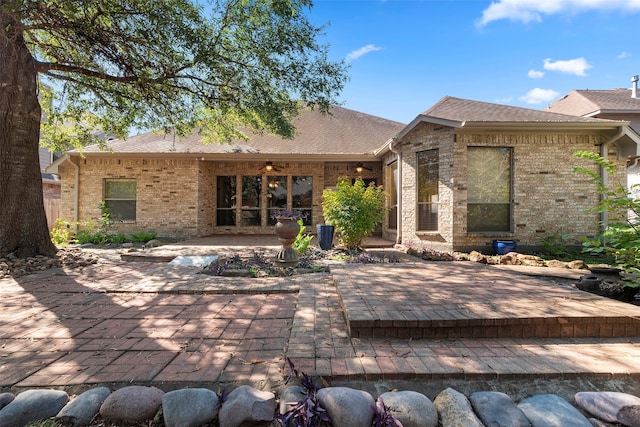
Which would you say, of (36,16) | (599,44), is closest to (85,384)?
(36,16)

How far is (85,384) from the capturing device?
173 cm

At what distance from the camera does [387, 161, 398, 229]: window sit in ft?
28.5

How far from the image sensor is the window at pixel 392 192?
28.5 feet

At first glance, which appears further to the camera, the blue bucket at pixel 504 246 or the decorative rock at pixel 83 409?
the blue bucket at pixel 504 246

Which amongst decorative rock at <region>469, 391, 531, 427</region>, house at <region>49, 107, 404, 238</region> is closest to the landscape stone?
decorative rock at <region>469, 391, 531, 427</region>

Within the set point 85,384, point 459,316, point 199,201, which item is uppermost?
point 199,201

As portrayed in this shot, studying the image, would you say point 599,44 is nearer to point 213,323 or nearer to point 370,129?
point 370,129

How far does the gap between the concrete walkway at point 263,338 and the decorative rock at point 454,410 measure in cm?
17

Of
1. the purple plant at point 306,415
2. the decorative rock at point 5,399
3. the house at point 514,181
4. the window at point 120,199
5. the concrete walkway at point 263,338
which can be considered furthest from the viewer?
the window at point 120,199

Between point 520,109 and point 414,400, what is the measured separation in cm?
898

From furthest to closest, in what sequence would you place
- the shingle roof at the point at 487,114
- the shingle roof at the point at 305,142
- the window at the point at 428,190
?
the shingle roof at the point at 305,142, the window at the point at 428,190, the shingle roof at the point at 487,114

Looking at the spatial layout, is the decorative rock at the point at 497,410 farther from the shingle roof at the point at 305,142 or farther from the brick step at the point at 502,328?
the shingle roof at the point at 305,142

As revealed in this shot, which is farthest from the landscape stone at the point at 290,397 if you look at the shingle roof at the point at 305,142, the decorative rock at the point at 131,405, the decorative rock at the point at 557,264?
the shingle roof at the point at 305,142

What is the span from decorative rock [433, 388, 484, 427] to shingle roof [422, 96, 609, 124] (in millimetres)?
6126
